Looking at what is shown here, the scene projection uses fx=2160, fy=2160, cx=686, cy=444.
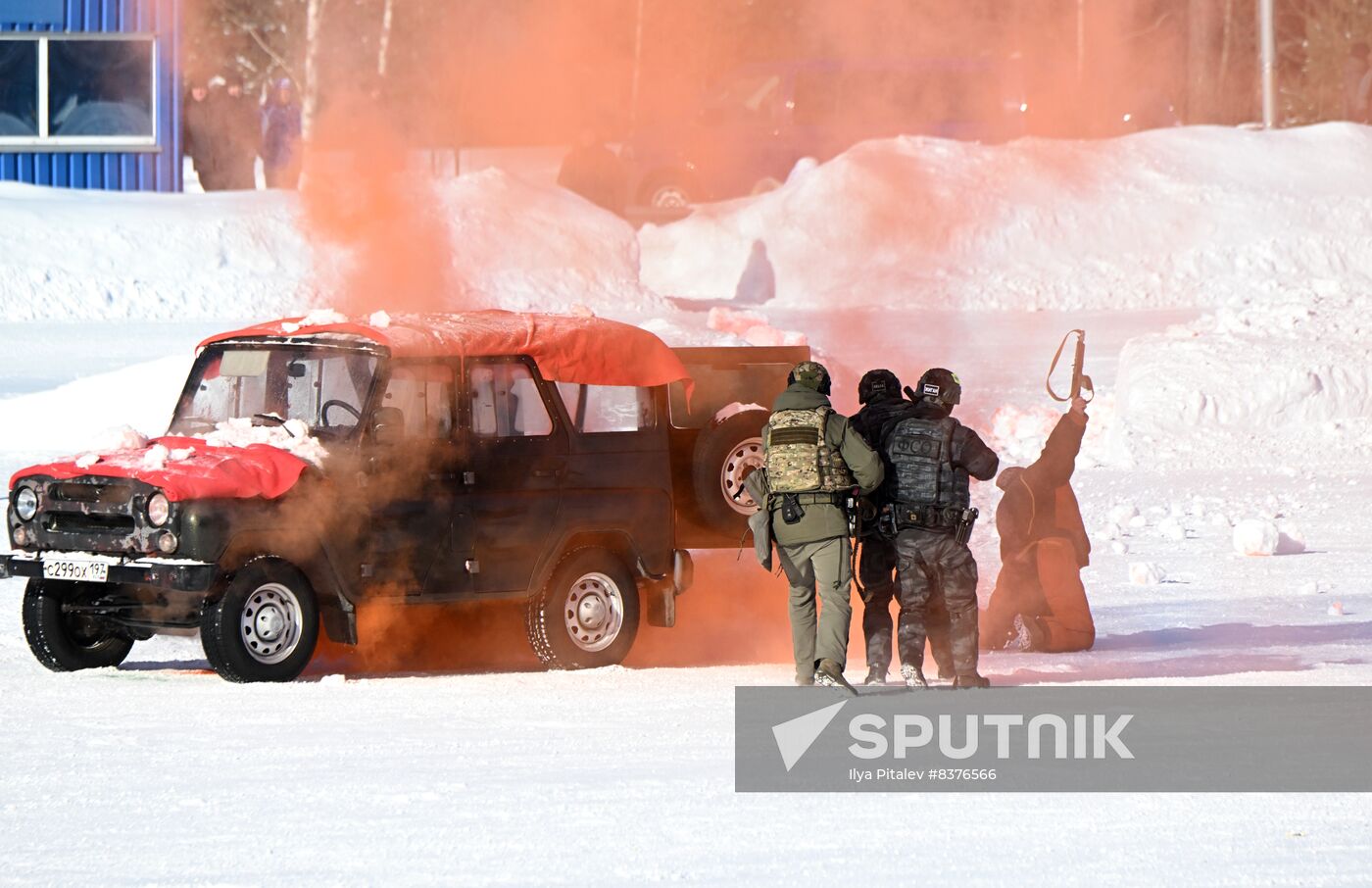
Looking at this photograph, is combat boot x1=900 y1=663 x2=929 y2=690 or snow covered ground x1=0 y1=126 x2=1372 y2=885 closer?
snow covered ground x1=0 y1=126 x2=1372 y2=885

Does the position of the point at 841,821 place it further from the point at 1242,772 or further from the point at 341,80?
the point at 341,80

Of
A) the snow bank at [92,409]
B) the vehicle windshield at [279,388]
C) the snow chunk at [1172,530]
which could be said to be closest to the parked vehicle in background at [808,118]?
the snow bank at [92,409]

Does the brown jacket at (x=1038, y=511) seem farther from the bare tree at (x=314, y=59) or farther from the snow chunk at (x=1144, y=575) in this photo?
the bare tree at (x=314, y=59)

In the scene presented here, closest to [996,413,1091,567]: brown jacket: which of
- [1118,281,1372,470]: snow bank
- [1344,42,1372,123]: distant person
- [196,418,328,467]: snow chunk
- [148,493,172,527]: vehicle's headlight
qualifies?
[196,418,328,467]: snow chunk

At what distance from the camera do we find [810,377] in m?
9.56

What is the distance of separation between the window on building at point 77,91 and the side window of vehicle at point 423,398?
58.4 feet

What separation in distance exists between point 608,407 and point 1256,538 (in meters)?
6.29

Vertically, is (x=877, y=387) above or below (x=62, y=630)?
above

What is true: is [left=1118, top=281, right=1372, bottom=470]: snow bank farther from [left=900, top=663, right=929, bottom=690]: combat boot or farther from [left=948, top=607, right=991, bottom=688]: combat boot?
[left=900, top=663, right=929, bottom=690]: combat boot

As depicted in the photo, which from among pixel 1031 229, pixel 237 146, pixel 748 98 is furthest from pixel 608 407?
pixel 748 98

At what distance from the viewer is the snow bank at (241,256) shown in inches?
927

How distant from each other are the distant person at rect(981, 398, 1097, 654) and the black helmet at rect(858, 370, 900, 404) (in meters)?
1.84

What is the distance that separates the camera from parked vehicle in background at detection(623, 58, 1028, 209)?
106 ft

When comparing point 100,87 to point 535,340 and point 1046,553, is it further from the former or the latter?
point 1046,553
